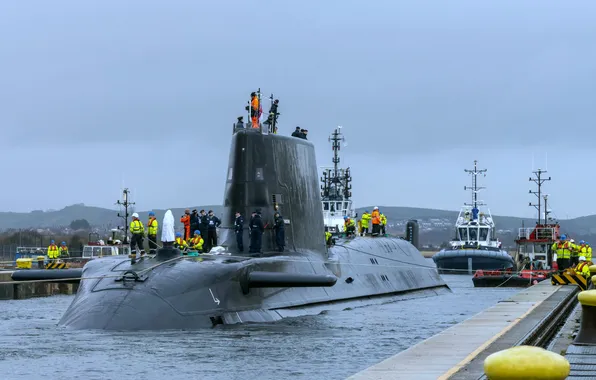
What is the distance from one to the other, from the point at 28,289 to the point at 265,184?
53.3ft

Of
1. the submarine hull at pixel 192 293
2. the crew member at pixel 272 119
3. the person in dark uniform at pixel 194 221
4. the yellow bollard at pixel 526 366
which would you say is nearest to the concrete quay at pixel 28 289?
the person in dark uniform at pixel 194 221

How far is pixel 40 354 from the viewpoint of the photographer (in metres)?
14.9

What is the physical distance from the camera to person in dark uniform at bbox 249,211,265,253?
2264cm

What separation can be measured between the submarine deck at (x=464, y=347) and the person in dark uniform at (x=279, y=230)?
218 inches

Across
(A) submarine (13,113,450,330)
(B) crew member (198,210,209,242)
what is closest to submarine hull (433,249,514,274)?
(A) submarine (13,113,450,330)

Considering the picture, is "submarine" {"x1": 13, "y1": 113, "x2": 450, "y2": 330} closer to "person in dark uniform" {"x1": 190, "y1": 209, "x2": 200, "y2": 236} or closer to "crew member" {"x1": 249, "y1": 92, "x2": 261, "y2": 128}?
"crew member" {"x1": 249, "y1": 92, "x2": 261, "y2": 128}

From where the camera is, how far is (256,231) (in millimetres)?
22688

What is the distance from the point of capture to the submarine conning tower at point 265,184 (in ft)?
77.1

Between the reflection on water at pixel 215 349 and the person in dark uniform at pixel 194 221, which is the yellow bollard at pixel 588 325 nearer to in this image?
the reflection on water at pixel 215 349

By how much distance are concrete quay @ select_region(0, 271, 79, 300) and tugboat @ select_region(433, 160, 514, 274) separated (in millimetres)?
25602

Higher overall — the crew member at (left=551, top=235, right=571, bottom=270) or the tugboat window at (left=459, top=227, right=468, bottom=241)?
the tugboat window at (left=459, top=227, right=468, bottom=241)

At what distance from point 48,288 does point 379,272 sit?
48.9 feet

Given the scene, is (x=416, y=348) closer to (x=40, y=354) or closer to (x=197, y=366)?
(x=197, y=366)

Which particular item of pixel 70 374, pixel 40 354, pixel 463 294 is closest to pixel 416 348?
pixel 70 374
